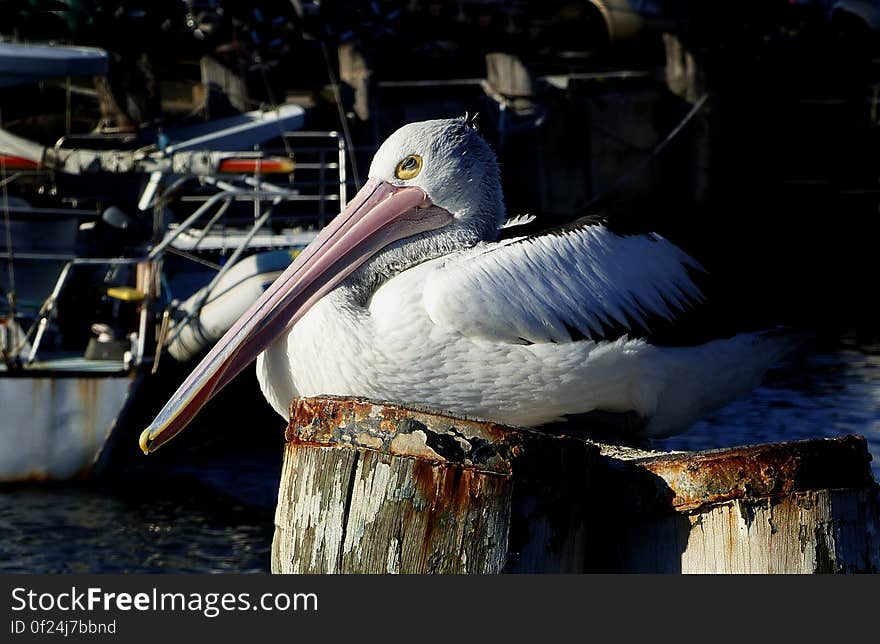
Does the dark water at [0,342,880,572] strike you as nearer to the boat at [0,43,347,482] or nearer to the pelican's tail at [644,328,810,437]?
the boat at [0,43,347,482]

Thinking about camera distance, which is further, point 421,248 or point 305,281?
point 421,248

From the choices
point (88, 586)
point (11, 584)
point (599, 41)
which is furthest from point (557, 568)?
point (599, 41)

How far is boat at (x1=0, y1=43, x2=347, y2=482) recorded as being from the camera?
10.7 m

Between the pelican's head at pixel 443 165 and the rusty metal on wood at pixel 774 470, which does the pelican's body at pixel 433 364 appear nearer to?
A: the pelican's head at pixel 443 165

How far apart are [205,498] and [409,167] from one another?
7655 millimetres

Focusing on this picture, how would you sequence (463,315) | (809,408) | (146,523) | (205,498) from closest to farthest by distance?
(463,315) < (146,523) < (205,498) < (809,408)

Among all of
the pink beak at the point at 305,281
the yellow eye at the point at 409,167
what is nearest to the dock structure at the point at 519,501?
the pink beak at the point at 305,281

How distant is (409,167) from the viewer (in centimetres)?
361

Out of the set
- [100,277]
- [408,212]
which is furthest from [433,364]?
[100,277]

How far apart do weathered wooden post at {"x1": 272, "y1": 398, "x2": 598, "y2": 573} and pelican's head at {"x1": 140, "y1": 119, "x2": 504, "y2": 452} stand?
3.39ft

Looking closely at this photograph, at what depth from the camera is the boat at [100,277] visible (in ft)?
35.0

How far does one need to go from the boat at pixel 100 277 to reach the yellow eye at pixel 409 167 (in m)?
6.60

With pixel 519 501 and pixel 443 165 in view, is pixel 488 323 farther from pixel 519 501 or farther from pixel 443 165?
pixel 519 501

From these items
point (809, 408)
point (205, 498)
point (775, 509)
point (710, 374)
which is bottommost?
point (205, 498)
